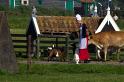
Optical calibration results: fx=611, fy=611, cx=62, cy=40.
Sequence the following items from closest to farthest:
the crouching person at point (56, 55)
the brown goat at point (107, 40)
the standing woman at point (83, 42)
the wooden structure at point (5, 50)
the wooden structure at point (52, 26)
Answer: the wooden structure at point (5, 50) < the standing woman at point (83, 42) < the crouching person at point (56, 55) < the brown goat at point (107, 40) < the wooden structure at point (52, 26)

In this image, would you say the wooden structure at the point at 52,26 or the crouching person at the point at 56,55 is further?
the wooden structure at the point at 52,26

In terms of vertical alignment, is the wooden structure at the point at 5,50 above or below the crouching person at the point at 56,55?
above

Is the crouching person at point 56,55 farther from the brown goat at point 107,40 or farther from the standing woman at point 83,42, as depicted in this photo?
the standing woman at point 83,42

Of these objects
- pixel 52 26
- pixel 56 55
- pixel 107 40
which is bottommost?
pixel 56 55

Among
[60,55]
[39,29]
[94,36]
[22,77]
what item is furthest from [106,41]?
[22,77]

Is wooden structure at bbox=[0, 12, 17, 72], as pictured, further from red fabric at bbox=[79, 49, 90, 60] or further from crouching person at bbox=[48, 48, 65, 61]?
crouching person at bbox=[48, 48, 65, 61]

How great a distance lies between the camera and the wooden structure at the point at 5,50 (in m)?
22.8

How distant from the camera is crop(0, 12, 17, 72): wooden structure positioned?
22.8 meters

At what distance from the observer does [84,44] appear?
25797 mm

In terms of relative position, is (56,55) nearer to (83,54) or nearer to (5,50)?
(83,54)

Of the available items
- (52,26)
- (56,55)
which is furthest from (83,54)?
(52,26)

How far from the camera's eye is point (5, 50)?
909 inches

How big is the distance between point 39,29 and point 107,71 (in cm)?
869

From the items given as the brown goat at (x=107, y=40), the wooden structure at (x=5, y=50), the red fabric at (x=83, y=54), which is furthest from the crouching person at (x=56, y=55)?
the wooden structure at (x=5, y=50)
